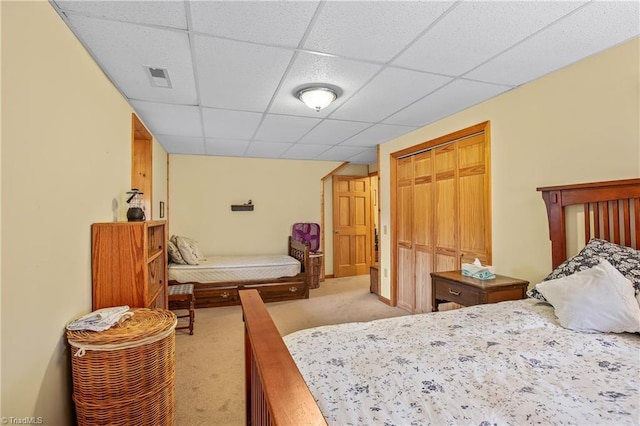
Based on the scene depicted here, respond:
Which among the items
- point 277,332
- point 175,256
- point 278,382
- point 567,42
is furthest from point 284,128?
point 278,382

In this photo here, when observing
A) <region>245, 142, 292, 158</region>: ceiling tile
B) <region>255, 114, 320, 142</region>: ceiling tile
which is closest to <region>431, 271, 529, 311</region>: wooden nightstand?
<region>255, 114, 320, 142</region>: ceiling tile

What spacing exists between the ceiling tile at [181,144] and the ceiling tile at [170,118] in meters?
0.27

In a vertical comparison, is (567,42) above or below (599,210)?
above

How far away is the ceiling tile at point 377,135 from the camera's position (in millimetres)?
3893

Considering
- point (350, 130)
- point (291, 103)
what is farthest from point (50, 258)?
point (350, 130)

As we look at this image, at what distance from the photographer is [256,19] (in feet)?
5.56

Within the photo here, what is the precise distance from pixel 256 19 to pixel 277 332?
1.55 m

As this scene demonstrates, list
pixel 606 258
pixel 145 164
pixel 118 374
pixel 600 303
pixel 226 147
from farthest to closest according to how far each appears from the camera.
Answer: pixel 226 147, pixel 145 164, pixel 606 258, pixel 118 374, pixel 600 303

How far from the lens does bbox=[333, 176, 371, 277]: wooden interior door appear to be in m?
6.54

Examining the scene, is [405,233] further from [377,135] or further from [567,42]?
[567,42]

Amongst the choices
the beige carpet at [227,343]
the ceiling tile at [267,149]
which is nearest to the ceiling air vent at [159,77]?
the ceiling tile at [267,149]

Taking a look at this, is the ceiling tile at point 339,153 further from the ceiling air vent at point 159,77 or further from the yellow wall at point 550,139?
the ceiling air vent at point 159,77

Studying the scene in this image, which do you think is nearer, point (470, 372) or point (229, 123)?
point (470, 372)

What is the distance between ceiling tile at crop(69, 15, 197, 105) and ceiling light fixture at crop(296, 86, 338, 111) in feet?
Answer: 2.85
